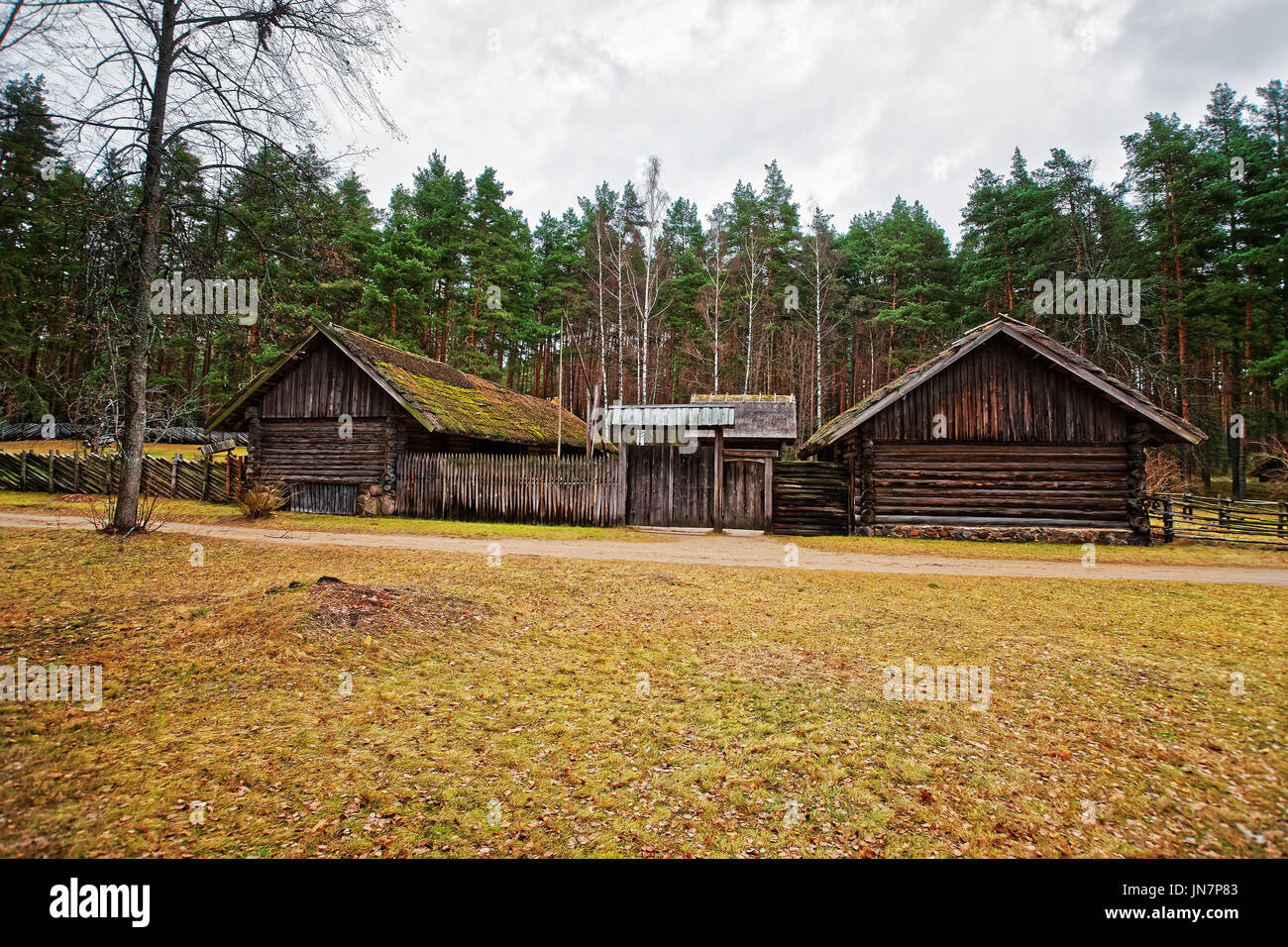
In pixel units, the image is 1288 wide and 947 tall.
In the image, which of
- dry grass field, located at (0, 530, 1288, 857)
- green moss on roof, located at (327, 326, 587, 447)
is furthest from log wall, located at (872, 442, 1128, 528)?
green moss on roof, located at (327, 326, 587, 447)

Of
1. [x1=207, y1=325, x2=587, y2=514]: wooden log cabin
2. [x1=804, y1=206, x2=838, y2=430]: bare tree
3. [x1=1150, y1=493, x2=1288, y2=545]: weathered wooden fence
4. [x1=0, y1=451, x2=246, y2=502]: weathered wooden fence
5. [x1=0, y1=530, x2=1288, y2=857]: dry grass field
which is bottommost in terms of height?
[x1=0, y1=530, x2=1288, y2=857]: dry grass field

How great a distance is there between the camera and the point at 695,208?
4638cm

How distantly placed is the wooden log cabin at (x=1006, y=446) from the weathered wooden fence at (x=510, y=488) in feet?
27.2

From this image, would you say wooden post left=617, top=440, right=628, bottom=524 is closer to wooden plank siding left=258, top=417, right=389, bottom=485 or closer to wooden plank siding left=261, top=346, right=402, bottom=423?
wooden plank siding left=261, top=346, right=402, bottom=423

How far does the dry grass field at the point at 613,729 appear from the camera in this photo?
2.82m

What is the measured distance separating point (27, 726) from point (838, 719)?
5771mm

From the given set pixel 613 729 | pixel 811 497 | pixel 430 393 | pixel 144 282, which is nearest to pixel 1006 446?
pixel 811 497

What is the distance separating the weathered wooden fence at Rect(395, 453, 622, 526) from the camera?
1867 centimetres

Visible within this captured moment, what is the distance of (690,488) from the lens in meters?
18.7

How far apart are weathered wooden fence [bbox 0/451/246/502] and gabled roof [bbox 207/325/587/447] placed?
2104mm

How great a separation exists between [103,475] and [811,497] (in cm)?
2773

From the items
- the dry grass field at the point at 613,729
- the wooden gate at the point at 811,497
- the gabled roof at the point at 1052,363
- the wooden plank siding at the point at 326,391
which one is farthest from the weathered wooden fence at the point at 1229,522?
the wooden plank siding at the point at 326,391

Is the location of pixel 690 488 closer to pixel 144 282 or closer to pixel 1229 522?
pixel 144 282
